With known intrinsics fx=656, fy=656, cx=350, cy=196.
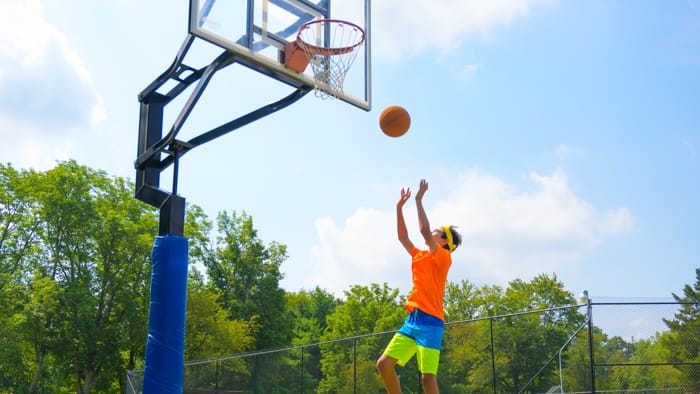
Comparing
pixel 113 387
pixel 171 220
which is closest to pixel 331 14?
pixel 171 220

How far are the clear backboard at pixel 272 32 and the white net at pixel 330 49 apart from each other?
6cm

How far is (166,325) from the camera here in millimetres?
7801

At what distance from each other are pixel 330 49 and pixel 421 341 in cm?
479

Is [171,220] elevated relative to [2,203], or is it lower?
lower

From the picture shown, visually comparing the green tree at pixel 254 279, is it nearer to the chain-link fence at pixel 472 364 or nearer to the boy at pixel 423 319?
the chain-link fence at pixel 472 364

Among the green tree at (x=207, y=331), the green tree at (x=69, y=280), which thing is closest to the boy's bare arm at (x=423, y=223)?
the green tree at (x=69, y=280)

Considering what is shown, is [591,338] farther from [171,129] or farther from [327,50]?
[171,129]

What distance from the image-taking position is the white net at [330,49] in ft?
29.6

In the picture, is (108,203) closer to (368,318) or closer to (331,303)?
(368,318)

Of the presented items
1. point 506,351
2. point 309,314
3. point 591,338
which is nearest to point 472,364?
point 506,351

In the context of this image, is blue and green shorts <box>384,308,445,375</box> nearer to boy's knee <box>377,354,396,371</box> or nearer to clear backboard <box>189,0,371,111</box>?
boy's knee <box>377,354,396,371</box>

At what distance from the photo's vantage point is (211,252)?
4116cm

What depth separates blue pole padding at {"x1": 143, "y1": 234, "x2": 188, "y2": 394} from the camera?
25.3ft

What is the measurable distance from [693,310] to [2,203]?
28517 millimetres
